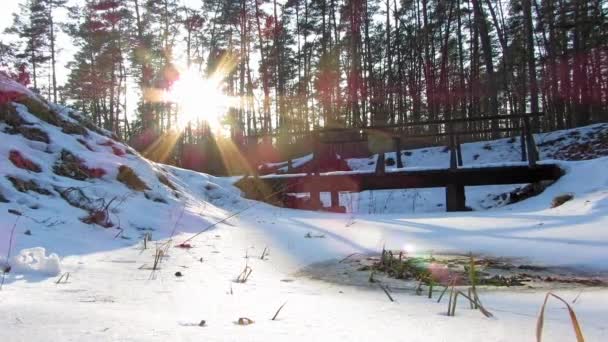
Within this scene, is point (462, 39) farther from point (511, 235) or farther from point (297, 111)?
point (511, 235)

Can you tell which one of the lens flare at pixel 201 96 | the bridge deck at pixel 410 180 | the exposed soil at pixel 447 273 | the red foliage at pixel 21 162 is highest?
the lens flare at pixel 201 96

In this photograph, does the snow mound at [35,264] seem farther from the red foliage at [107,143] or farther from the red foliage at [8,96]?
the red foliage at [107,143]

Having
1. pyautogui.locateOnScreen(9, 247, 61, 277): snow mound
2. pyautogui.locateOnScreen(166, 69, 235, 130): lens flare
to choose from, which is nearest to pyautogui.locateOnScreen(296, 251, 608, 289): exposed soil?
pyautogui.locateOnScreen(9, 247, 61, 277): snow mound

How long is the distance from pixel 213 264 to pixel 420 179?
6767 mm

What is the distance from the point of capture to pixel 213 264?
2680mm

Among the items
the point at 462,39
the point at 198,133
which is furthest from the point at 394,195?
the point at 198,133

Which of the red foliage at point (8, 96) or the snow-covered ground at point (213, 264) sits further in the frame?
the red foliage at point (8, 96)

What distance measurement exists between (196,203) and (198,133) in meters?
32.1

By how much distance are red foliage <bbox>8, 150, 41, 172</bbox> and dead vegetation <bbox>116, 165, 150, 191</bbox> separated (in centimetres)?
89

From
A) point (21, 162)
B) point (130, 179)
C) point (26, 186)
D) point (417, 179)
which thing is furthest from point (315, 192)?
point (26, 186)

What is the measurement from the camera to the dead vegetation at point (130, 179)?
499cm

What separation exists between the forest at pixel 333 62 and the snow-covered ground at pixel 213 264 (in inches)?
532

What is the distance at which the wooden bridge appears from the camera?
8.27 meters

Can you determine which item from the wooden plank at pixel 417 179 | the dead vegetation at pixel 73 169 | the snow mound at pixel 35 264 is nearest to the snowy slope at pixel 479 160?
the wooden plank at pixel 417 179
